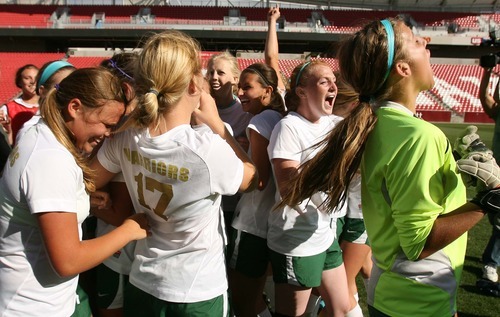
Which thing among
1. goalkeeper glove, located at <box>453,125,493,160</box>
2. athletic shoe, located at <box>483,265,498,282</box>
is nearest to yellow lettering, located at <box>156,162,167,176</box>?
goalkeeper glove, located at <box>453,125,493,160</box>

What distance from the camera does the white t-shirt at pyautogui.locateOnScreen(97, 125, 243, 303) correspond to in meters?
1.81

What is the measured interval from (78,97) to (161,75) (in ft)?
1.14

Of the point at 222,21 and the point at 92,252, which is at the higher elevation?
the point at 222,21

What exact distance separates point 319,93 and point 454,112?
969 inches

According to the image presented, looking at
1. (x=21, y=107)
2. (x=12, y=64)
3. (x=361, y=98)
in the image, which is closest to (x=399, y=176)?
(x=361, y=98)

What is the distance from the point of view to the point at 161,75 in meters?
1.76

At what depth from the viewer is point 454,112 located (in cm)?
2484

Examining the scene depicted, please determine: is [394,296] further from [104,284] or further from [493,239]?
[493,239]

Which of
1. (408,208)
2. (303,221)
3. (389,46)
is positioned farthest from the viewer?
(303,221)

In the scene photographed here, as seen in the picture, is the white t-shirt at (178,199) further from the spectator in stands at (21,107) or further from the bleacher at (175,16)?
the bleacher at (175,16)

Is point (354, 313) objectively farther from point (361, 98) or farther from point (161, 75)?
point (161, 75)

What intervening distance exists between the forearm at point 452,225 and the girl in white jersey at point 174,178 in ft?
2.50

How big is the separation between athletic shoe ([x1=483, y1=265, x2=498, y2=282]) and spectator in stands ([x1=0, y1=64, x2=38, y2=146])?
5.17m

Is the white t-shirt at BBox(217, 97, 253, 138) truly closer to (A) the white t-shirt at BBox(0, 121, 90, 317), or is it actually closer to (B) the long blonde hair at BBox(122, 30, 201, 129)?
(B) the long blonde hair at BBox(122, 30, 201, 129)
